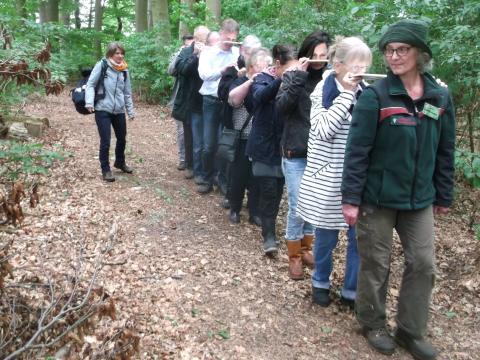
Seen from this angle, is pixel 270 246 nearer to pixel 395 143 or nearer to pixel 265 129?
pixel 265 129

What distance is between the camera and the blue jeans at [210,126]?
21.0 feet

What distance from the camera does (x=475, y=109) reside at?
629 centimetres

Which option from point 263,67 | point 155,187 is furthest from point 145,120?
point 263,67

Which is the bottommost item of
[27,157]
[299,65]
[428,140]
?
[27,157]

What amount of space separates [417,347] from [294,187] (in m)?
1.64

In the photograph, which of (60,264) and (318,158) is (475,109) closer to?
(318,158)

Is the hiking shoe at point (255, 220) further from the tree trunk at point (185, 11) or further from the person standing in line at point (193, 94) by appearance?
the tree trunk at point (185, 11)

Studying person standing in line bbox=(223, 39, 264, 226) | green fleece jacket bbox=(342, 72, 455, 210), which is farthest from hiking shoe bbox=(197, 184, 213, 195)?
green fleece jacket bbox=(342, 72, 455, 210)

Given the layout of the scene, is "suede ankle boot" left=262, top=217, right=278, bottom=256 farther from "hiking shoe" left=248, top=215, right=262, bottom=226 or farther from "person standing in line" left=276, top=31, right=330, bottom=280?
"hiking shoe" left=248, top=215, right=262, bottom=226

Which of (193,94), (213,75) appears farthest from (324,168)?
(193,94)

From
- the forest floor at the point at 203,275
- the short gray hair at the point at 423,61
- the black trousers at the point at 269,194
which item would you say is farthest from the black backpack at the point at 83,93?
the short gray hair at the point at 423,61

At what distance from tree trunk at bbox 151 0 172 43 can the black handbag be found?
8935 mm

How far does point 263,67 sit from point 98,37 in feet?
51.1

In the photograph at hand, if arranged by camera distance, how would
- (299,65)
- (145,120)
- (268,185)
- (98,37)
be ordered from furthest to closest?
(98,37), (145,120), (268,185), (299,65)
